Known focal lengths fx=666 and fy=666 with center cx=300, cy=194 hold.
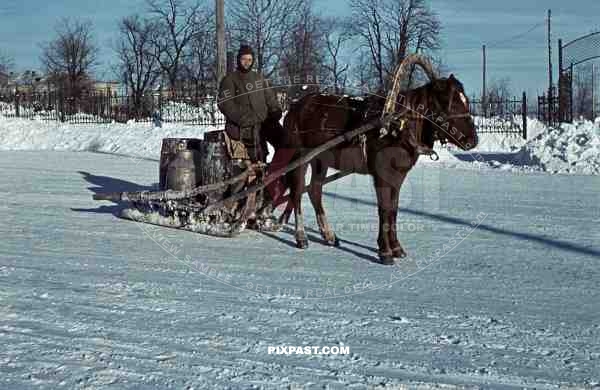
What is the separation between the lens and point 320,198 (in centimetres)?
730

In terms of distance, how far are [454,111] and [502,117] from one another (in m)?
23.6

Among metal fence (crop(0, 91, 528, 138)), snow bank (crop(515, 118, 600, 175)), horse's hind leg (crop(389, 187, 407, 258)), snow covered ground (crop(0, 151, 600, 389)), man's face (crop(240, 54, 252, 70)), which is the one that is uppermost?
metal fence (crop(0, 91, 528, 138))

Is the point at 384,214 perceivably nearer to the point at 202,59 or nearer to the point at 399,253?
the point at 399,253

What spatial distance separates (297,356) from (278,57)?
15.6m

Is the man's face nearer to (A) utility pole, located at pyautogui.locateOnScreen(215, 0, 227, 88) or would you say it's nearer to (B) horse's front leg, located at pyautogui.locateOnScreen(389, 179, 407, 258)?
(B) horse's front leg, located at pyautogui.locateOnScreen(389, 179, 407, 258)

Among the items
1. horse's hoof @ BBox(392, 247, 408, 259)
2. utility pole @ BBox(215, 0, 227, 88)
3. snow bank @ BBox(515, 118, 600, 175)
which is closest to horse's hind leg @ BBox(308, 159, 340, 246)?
horse's hoof @ BBox(392, 247, 408, 259)

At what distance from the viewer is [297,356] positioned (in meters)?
3.87

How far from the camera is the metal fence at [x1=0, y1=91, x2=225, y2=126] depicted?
27781 mm

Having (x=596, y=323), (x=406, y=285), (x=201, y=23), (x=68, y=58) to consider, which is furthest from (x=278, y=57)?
(x=68, y=58)

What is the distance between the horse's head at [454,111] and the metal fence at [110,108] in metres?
21.2

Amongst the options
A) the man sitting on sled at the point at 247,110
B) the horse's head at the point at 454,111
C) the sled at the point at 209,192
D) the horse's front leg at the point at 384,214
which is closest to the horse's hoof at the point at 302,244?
the sled at the point at 209,192

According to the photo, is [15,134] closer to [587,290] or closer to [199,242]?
[199,242]

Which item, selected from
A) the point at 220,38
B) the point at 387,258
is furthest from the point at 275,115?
the point at 220,38

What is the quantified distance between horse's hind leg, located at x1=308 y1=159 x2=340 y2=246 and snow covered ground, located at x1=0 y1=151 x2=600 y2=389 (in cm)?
21
